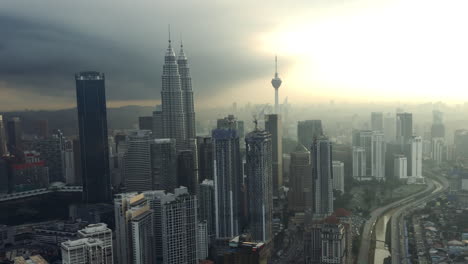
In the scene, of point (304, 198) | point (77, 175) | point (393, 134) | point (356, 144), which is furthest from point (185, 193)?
point (393, 134)

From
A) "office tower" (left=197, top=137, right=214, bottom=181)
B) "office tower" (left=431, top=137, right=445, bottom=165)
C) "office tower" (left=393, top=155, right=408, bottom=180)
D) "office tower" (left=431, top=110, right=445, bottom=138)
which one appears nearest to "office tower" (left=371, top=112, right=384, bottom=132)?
"office tower" (left=393, top=155, right=408, bottom=180)

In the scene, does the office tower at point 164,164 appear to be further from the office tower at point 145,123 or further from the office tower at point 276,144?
the office tower at point 276,144

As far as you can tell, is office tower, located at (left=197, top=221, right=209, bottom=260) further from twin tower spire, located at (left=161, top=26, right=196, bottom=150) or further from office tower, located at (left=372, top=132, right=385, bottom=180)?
office tower, located at (left=372, top=132, right=385, bottom=180)

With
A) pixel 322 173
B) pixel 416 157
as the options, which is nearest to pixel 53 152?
pixel 322 173

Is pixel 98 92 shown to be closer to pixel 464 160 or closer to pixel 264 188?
pixel 264 188

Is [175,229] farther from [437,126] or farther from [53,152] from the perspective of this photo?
[437,126]

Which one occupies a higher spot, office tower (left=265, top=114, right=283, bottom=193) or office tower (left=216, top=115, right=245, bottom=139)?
office tower (left=216, top=115, right=245, bottom=139)
